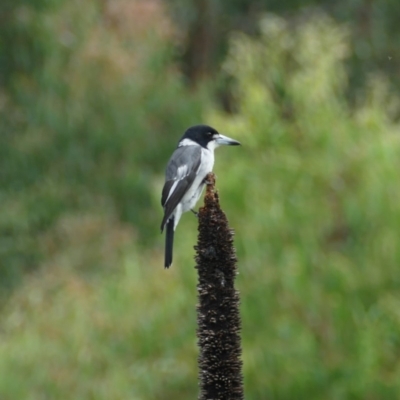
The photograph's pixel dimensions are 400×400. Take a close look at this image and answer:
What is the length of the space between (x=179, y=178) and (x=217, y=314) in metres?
2.66

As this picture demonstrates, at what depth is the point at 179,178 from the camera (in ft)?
19.7

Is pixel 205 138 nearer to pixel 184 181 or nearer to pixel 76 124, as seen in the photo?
pixel 184 181

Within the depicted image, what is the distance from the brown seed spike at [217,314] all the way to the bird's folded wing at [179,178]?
7.79 feet

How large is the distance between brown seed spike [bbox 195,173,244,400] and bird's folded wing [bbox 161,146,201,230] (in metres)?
2.37

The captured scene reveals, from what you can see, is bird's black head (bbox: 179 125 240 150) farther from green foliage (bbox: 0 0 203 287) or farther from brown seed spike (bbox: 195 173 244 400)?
green foliage (bbox: 0 0 203 287)

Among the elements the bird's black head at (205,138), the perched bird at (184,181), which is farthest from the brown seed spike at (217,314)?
the bird's black head at (205,138)

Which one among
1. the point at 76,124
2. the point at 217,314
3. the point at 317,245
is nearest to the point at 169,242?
the point at 217,314

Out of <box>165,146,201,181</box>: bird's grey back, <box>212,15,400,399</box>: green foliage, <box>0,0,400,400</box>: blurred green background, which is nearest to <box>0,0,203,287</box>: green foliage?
<box>0,0,400,400</box>: blurred green background

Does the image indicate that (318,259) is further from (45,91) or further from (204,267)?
(45,91)

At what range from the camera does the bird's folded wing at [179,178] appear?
5961mm

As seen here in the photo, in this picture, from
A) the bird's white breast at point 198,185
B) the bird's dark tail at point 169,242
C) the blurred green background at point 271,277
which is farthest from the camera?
the blurred green background at point 271,277

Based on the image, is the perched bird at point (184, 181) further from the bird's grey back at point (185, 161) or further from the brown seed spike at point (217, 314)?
the brown seed spike at point (217, 314)

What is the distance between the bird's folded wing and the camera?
596cm

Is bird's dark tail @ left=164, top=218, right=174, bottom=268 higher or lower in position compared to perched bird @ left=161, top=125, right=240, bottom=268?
lower
